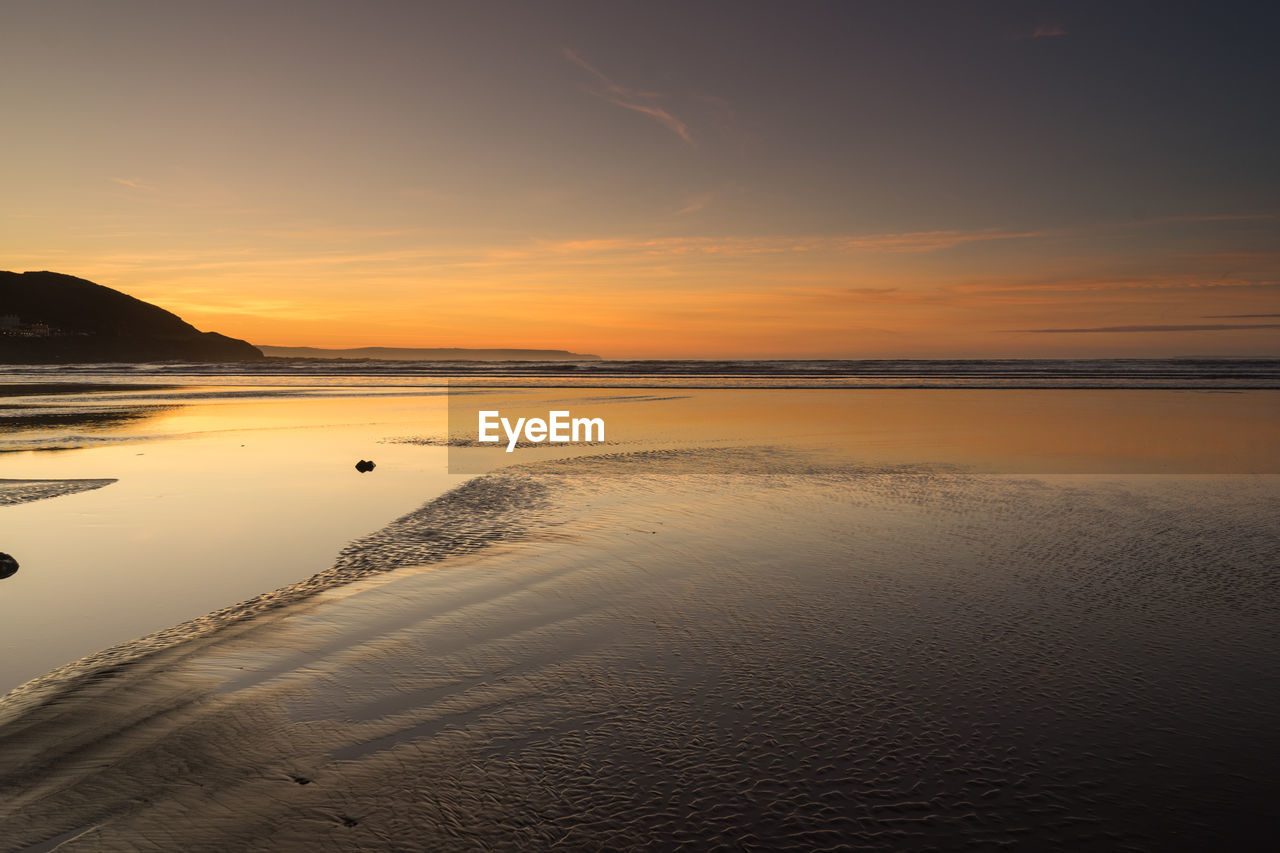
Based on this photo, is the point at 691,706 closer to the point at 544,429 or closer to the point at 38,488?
the point at 38,488

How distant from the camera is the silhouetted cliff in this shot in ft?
440

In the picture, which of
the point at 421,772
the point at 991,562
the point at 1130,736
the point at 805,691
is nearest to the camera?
the point at 421,772

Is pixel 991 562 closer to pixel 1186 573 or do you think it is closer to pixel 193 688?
pixel 1186 573

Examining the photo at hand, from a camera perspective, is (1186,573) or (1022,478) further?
(1022,478)

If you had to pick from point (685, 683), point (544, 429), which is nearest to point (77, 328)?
point (544, 429)

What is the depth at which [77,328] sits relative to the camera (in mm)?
174750

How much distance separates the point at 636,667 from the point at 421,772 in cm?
202

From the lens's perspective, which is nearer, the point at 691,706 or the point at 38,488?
the point at 691,706

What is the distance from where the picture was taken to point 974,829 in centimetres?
383

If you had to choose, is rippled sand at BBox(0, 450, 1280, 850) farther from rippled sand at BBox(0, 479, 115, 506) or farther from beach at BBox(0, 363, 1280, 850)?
rippled sand at BBox(0, 479, 115, 506)

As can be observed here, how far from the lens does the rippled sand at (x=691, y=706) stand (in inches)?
153

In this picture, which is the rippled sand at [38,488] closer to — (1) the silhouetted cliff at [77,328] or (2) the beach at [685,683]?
(2) the beach at [685,683]

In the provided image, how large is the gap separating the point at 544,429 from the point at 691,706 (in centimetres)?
1912

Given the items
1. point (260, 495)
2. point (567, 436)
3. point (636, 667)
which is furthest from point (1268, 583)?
point (567, 436)
